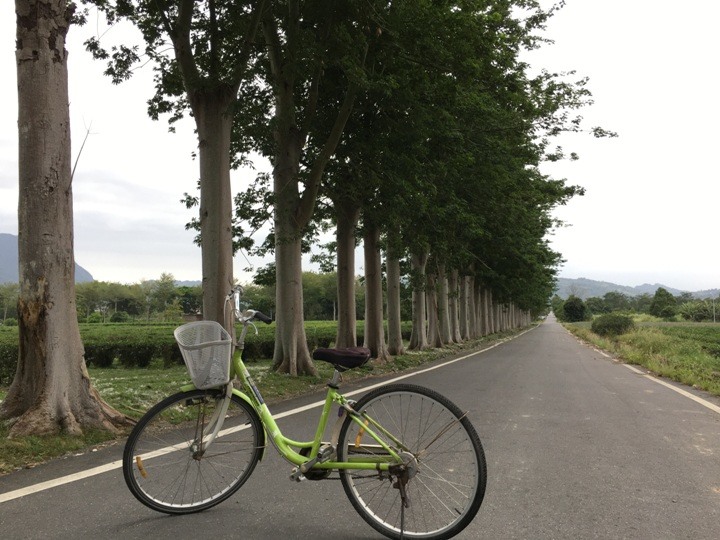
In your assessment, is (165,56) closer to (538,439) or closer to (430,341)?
(538,439)

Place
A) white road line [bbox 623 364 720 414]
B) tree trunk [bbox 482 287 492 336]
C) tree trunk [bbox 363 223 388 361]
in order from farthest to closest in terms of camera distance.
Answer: tree trunk [bbox 482 287 492 336] → tree trunk [bbox 363 223 388 361] → white road line [bbox 623 364 720 414]

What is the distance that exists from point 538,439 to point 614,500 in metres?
1.89

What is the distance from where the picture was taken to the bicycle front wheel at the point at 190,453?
3455 millimetres

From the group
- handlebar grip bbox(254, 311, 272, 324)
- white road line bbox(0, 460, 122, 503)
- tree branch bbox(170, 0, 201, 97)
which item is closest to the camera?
handlebar grip bbox(254, 311, 272, 324)

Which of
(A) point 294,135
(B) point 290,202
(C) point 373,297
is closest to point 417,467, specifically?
(B) point 290,202

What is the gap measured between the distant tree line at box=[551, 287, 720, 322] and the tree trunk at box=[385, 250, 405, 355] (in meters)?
34.9

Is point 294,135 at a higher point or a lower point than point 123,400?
higher

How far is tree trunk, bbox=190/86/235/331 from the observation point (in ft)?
28.6

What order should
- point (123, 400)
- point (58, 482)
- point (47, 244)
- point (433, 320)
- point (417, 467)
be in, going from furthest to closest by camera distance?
point (433, 320) → point (123, 400) → point (47, 244) → point (58, 482) → point (417, 467)

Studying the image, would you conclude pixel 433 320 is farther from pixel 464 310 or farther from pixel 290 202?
pixel 290 202

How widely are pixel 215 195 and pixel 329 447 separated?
248 inches

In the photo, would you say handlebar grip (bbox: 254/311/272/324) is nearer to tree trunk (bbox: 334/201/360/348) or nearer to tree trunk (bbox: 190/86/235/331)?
tree trunk (bbox: 190/86/235/331)

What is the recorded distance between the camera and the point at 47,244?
18.9 feet

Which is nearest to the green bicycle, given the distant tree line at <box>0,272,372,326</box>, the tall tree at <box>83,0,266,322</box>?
the tall tree at <box>83,0,266,322</box>
